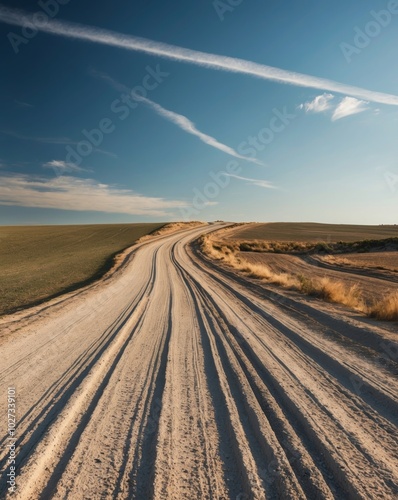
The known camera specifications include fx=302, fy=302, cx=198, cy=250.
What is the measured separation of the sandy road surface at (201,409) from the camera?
7.99 ft

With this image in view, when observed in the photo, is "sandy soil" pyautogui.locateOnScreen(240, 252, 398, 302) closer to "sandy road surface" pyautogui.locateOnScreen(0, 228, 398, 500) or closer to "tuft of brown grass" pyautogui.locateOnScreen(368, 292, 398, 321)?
"tuft of brown grass" pyautogui.locateOnScreen(368, 292, 398, 321)

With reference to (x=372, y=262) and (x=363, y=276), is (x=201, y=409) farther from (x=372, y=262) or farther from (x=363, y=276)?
(x=372, y=262)

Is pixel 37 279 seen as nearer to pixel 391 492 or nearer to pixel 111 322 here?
pixel 111 322

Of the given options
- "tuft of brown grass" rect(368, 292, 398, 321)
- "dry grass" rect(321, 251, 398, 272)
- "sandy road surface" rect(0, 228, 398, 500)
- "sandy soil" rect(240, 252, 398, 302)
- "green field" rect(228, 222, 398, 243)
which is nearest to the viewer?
Result: "sandy road surface" rect(0, 228, 398, 500)

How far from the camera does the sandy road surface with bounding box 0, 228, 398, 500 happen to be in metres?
2.44

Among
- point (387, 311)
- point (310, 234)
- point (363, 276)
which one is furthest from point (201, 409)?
point (310, 234)

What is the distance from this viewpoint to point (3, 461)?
2.63 m

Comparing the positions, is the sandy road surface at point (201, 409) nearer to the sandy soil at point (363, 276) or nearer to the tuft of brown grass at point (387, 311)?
the tuft of brown grass at point (387, 311)

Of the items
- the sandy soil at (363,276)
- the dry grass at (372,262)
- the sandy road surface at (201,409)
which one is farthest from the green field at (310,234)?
the sandy road surface at (201,409)

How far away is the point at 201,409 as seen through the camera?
139 inches

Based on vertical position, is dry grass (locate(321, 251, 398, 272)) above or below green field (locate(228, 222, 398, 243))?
below

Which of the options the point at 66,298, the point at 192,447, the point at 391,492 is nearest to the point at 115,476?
the point at 192,447

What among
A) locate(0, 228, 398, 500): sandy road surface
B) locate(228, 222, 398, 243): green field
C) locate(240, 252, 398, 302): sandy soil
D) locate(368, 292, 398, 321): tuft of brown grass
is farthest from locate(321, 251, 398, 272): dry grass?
locate(228, 222, 398, 243): green field

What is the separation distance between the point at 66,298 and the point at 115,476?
9013 millimetres
